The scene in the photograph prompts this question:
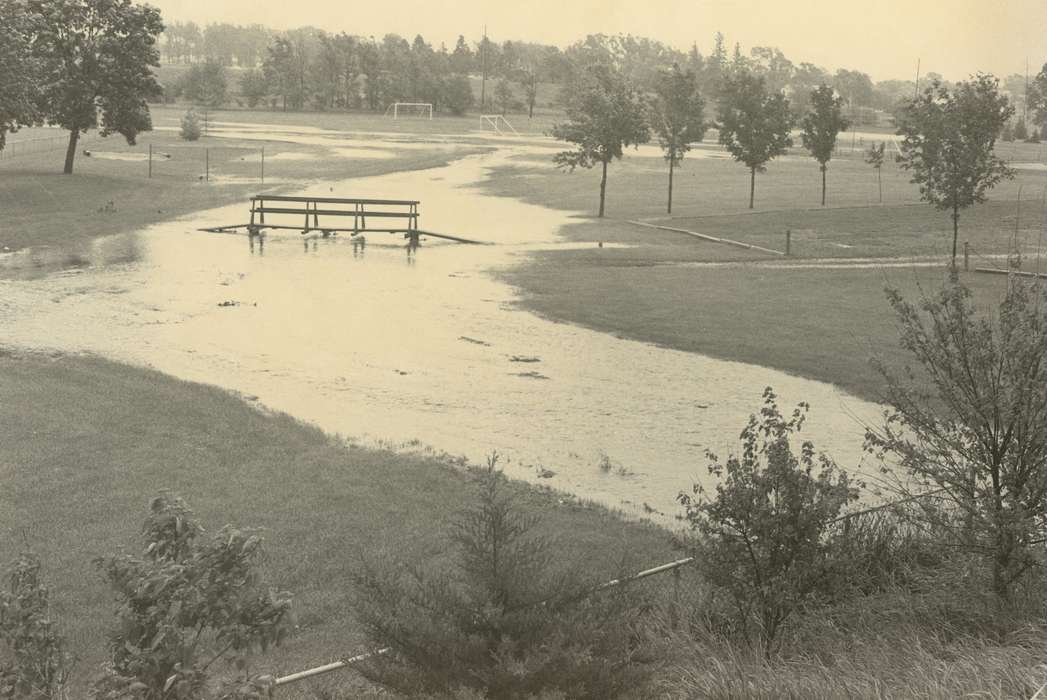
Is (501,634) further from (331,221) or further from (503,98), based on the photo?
(503,98)

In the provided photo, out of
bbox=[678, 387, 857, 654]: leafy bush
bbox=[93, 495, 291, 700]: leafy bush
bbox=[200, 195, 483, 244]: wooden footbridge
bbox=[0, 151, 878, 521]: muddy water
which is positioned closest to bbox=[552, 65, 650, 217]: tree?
bbox=[200, 195, 483, 244]: wooden footbridge

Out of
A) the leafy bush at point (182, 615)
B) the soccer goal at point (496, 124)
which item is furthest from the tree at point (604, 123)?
the soccer goal at point (496, 124)

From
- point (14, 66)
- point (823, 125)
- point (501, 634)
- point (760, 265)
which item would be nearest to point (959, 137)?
point (760, 265)

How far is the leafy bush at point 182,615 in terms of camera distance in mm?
6180

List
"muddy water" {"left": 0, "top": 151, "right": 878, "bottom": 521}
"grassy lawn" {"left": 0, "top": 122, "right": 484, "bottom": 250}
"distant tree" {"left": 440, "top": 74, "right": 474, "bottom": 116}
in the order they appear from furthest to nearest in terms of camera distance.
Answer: "distant tree" {"left": 440, "top": 74, "right": 474, "bottom": 116} → "grassy lawn" {"left": 0, "top": 122, "right": 484, "bottom": 250} → "muddy water" {"left": 0, "top": 151, "right": 878, "bottom": 521}

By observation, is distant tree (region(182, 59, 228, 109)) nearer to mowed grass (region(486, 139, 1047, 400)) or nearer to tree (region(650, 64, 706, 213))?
mowed grass (region(486, 139, 1047, 400))

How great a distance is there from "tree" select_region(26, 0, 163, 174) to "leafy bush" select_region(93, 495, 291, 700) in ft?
176

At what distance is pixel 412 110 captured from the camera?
154m

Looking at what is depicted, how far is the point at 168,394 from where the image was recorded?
19312 mm

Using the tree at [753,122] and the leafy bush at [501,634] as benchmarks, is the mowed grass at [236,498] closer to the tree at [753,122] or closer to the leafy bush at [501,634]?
the leafy bush at [501,634]

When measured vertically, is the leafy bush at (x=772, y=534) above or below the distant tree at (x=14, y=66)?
below

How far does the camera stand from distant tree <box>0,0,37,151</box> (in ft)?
150

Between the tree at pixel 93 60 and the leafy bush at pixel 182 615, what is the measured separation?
53603mm

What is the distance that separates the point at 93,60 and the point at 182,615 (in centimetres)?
5553
